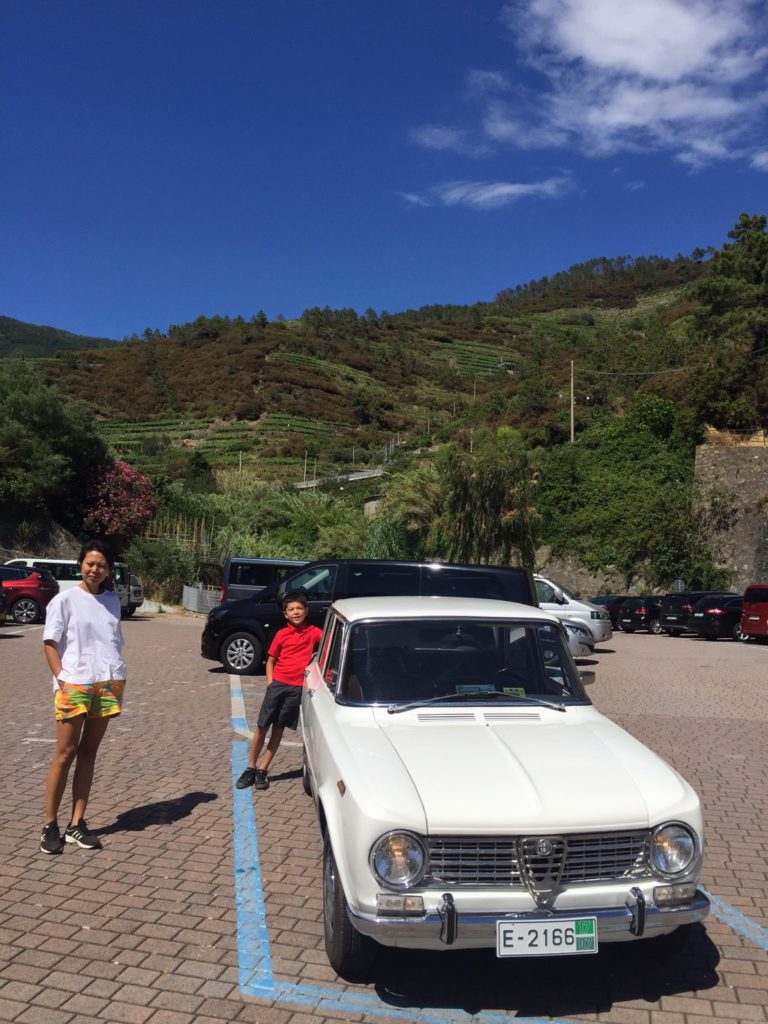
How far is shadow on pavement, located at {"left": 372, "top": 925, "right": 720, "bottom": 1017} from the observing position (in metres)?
3.67

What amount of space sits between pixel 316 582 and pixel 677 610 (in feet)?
59.8

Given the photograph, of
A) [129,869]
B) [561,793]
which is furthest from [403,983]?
[129,869]

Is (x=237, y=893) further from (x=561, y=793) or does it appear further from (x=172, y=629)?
(x=172, y=629)

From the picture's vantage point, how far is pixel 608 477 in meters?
40.8

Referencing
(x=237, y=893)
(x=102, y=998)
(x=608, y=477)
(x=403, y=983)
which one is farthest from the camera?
(x=608, y=477)

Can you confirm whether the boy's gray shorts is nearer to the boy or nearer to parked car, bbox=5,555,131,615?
the boy

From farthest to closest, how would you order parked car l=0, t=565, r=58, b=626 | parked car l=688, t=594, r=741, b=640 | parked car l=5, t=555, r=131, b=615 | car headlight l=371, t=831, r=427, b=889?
1. parked car l=5, t=555, r=131, b=615
2. parked car l=688, t=594, r=741, b=640
3. parked car l=0, t=565, r=58, b=626
4. car headlight l=371, t=831, r=427, b=889

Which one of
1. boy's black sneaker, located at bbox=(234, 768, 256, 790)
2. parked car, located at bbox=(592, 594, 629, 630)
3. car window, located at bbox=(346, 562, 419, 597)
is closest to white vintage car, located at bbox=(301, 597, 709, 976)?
boy's black sneaker, located at bbox=(234, 768, 256, 790)

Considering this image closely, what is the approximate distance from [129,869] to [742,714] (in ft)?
29.3

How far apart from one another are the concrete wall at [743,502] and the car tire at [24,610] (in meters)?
27.9

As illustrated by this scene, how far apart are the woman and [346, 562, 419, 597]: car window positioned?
22.4 ft

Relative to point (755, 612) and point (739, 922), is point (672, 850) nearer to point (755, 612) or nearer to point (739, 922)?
point (739, 922)

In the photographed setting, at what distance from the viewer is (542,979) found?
3896mm

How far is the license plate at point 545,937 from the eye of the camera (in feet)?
11.2
